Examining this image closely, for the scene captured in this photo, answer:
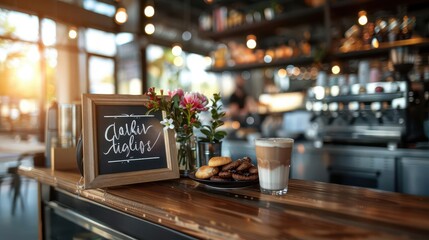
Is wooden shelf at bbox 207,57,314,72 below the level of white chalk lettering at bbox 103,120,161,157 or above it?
above

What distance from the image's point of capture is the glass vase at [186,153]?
133 centimetres

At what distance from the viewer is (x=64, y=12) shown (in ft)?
15.7

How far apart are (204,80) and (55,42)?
440cm

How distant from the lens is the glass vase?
133cm

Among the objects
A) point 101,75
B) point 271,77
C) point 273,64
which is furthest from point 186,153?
point 101,75

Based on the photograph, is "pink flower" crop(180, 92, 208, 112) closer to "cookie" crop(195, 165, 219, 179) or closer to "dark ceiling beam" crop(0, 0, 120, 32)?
"cookie" crop(195, 165, 219, 179)

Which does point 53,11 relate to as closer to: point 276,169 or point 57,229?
point 57,229

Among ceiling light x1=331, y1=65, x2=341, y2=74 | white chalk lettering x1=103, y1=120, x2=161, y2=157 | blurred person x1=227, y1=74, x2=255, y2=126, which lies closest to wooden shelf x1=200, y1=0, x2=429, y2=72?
ceiling light x1=331, y1=65, x2=341, y2=74

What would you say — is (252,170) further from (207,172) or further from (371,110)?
(371,110)

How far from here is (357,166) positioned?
8.70 ft

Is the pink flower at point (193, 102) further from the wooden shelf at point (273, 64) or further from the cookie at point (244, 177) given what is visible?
the wooden shelf at point (273, 64)

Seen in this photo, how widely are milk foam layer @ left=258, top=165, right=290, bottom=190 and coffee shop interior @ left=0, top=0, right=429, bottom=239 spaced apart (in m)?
0.97

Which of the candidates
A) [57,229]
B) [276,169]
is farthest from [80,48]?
[276,169]

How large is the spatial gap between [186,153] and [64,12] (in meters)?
4.32
